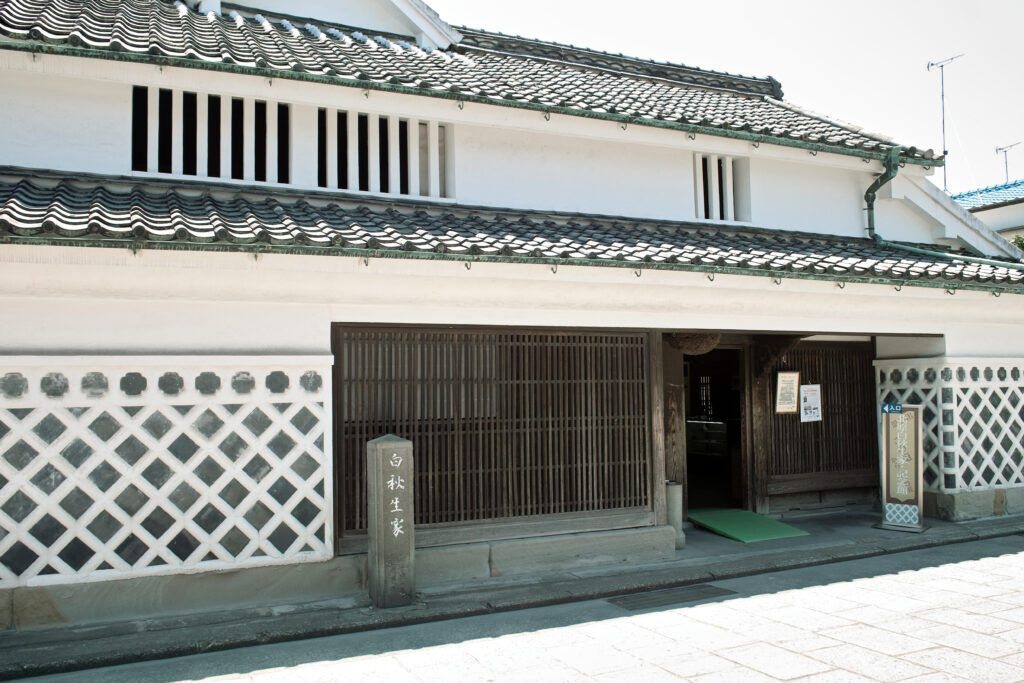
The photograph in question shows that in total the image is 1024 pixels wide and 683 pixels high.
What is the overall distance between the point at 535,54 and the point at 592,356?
8.05 m

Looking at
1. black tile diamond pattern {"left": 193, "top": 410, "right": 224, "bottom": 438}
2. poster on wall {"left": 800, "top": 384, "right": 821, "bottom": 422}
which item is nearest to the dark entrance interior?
poster on wall {"left": 800, "top": 384, "right": 821, "bottom": 422}

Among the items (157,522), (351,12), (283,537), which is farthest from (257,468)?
(351,12)

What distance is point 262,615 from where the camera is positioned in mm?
7328

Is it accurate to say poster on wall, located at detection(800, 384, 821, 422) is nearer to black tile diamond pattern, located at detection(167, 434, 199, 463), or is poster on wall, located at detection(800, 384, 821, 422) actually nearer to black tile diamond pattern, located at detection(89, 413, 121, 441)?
black tile diamond pattern, located at detection(167, 434, 199, 463)

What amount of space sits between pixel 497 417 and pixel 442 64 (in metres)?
6.16

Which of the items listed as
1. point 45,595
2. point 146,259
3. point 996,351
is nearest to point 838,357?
point 996,351

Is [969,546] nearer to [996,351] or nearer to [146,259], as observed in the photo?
[996,351]

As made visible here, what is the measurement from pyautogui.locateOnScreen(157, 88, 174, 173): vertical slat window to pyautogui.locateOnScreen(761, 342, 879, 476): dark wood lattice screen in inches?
375

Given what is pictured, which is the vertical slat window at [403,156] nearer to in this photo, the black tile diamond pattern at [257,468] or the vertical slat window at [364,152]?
the vertical slat window at [364,152]

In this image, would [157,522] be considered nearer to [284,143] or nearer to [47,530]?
[47,530]

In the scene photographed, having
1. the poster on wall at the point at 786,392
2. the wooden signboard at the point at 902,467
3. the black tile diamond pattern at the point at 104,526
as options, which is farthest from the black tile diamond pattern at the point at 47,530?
the wooden signboard at the point at 902,467

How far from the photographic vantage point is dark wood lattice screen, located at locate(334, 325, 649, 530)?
8.62 meters

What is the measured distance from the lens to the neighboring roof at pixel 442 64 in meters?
8.97

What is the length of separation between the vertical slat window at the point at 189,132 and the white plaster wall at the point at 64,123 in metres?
0.69
